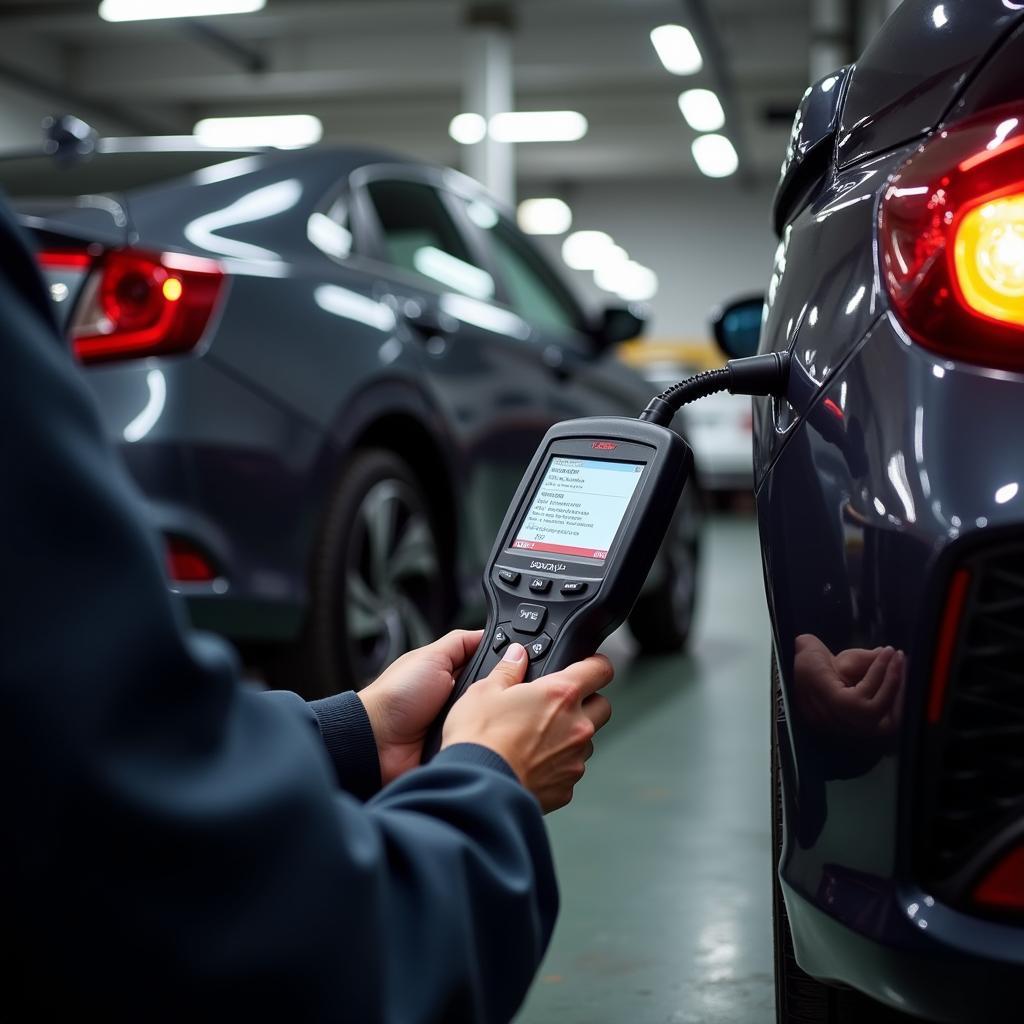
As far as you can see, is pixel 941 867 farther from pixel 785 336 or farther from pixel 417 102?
pixel 417 102

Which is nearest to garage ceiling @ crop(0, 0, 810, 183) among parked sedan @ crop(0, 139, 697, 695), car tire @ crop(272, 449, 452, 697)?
parked sedan @ crop(0, 139, 697, 695)

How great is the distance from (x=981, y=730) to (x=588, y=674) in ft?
0.93

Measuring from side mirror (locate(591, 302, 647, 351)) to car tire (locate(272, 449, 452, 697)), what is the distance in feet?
3.65

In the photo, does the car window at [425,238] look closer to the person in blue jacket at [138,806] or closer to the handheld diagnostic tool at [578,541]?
the handheld diagnostic tool at [578,541]

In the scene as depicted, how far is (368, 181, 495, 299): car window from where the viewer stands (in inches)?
131

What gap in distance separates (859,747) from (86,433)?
635 mm

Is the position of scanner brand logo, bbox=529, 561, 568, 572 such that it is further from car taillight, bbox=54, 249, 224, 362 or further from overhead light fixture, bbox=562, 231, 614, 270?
overhead light fixture, bbox=562, 231, 614, 270

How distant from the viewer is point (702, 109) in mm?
15555

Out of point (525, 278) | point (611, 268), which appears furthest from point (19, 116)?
point (525, 278)

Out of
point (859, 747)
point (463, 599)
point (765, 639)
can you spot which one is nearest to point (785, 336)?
point (859, 747)

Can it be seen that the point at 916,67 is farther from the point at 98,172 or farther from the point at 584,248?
the point at 584,248

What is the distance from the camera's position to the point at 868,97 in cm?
123

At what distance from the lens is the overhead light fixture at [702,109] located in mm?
15070

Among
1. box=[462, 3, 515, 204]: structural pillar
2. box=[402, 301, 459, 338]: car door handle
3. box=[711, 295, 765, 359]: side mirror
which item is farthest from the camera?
box=[462, 3, 515, 204]: structural pillar
